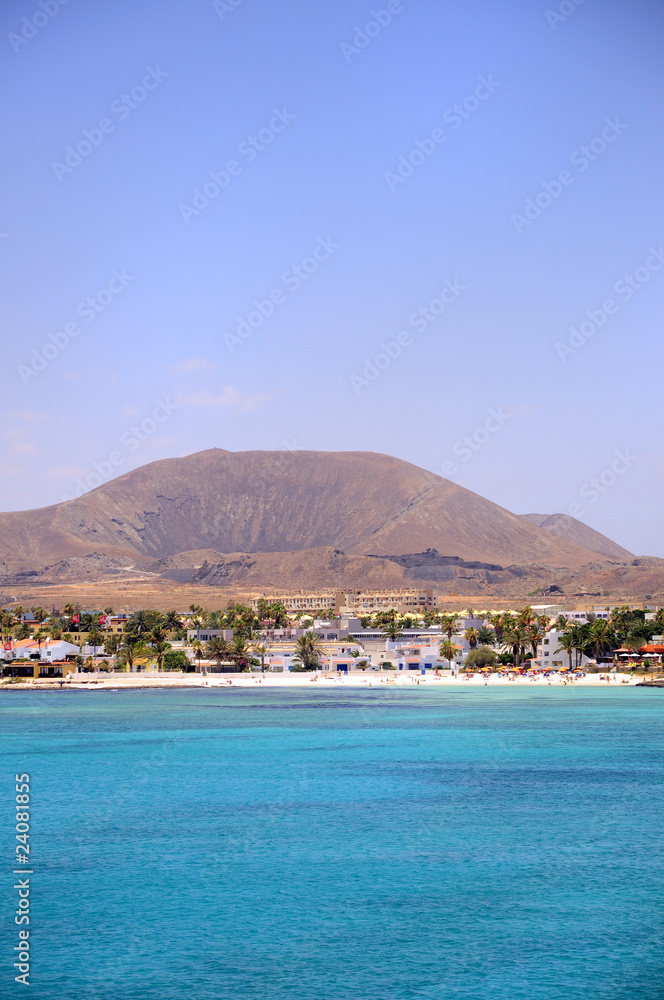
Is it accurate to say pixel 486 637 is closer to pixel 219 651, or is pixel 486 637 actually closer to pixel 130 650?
pixel 219 651

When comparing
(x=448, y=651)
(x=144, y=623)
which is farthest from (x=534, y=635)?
(x=144, y=623)

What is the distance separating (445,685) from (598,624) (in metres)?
20.7

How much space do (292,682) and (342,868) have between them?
295 feet

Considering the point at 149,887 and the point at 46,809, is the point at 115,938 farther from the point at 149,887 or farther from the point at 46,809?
the point at 46,809

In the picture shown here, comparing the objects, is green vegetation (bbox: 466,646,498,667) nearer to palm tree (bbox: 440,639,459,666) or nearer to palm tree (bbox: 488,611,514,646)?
palm tree (bbox: 440,639,459,666)

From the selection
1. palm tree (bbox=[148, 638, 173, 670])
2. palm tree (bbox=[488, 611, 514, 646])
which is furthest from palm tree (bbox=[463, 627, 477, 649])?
palm tree (bbox=[148, 638, 173, 670])

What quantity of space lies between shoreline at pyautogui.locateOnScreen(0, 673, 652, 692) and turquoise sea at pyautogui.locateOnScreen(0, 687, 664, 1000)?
166ft

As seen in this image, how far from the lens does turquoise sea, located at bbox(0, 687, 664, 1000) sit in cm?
2095

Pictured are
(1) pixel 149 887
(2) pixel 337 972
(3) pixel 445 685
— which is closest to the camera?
A: (2) pixel 337 972

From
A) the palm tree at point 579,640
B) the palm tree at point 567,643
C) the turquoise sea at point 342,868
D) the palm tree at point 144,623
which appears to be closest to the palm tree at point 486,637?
the palm tree at point 567,643

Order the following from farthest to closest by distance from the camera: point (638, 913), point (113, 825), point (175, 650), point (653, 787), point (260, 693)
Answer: point (175, 650) < point (260, 693) < point (653, 787) < point (113, 825) < point (638, 913)

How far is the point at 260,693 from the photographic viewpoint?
10494 cm

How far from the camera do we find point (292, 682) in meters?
119

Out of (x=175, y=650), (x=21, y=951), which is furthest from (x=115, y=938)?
(x=175, y=650)
